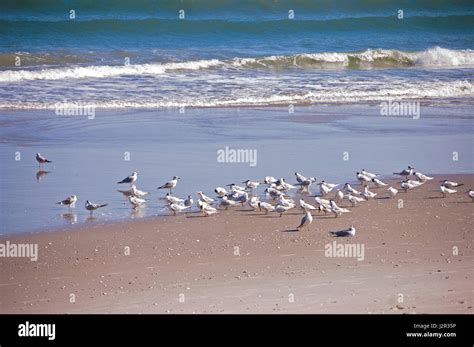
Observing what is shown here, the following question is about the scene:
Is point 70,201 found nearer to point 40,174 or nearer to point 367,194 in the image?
point 40,174

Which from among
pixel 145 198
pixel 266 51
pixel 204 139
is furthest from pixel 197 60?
pixel 145 198

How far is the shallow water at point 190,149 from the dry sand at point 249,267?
3.51 feet

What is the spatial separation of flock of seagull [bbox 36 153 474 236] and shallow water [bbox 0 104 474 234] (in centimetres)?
16

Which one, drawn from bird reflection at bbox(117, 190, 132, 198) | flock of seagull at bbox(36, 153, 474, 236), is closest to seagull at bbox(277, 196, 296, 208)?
flock of seagull at bbox(36, 153, 474, 236)

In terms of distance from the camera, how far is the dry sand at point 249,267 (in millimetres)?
7969

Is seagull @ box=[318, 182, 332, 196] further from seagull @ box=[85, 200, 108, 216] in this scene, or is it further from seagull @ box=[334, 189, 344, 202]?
seagull @ box=[85, 200, 108, 216]

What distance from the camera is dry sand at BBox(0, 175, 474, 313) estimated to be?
797 centimetres

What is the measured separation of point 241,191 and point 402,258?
3.03 meters

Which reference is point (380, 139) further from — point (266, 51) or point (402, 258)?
point (266, 51)

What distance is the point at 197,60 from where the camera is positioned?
2703 cm

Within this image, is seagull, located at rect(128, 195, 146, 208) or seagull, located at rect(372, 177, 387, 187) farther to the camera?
seagull, located at rect(372, 177, 387, 187)

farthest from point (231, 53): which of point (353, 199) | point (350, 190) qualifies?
point (353, 199)

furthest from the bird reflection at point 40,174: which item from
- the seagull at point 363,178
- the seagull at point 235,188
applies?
the seagull at point 363,178

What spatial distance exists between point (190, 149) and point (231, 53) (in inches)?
596
